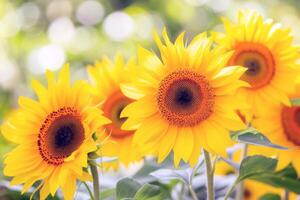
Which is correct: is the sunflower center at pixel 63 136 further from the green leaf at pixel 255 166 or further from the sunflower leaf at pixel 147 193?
the green leaf at pixel 255 166

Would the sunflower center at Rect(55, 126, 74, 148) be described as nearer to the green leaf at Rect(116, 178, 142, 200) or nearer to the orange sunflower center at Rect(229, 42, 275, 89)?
the green leaf at Rect(116, 178, 142, 200)

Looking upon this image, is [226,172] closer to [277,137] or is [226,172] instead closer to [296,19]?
[277,137]

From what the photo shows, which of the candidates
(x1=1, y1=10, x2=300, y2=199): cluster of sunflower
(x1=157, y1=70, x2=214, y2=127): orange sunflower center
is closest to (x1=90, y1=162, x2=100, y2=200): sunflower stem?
(x1=1, y1=10, x2=300, y2=199): cluster of sunflower

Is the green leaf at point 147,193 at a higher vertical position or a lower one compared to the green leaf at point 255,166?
lower

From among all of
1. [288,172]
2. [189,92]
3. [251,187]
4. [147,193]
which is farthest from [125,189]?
[251,187]

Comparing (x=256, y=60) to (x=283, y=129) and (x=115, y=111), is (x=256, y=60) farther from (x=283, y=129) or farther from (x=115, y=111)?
(x=115, y=111)

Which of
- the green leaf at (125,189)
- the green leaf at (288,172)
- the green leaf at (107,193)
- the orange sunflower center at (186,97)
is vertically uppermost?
the orange sunflower center at (186,97)

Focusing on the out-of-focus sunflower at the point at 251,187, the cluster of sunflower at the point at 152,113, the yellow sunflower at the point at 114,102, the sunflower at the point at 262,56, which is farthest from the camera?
the out-of-focus sunflower at the point at 251,187

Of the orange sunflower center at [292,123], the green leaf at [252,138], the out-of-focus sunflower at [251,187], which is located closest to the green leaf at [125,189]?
the green leaf at [252,138]
